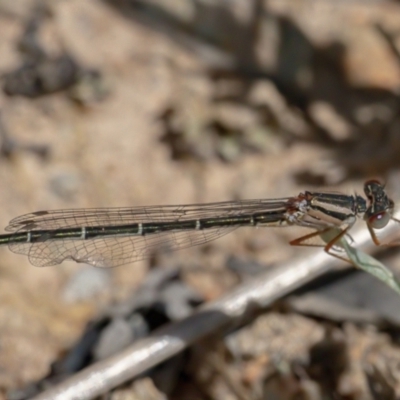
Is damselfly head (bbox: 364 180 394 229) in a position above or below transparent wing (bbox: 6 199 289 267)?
below

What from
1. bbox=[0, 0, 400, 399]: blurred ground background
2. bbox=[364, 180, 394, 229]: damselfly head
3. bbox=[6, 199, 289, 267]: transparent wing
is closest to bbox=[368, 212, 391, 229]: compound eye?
bbox=[364, 180, 394, 229]: damselfly head

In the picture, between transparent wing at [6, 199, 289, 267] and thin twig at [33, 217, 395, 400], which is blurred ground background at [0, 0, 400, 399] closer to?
transparent wing at [6, 199, 289, 267]

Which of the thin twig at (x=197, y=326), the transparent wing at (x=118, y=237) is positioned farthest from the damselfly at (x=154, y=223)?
the thin twig at (x=197, y=326)

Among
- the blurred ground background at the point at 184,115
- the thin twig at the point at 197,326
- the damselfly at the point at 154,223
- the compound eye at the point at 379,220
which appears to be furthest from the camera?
the blurred ground background at the point at 184,115

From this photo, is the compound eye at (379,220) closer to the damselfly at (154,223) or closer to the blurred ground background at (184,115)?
the damselfly at (154,223)

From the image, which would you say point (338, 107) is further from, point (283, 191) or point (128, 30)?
point (128, 30)

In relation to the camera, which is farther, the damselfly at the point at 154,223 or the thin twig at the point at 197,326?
the damselfly at the point at 154,223

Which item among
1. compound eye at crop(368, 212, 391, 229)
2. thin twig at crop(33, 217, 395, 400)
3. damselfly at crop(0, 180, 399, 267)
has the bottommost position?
thin twig at crop(33, 217, 395, 400)
